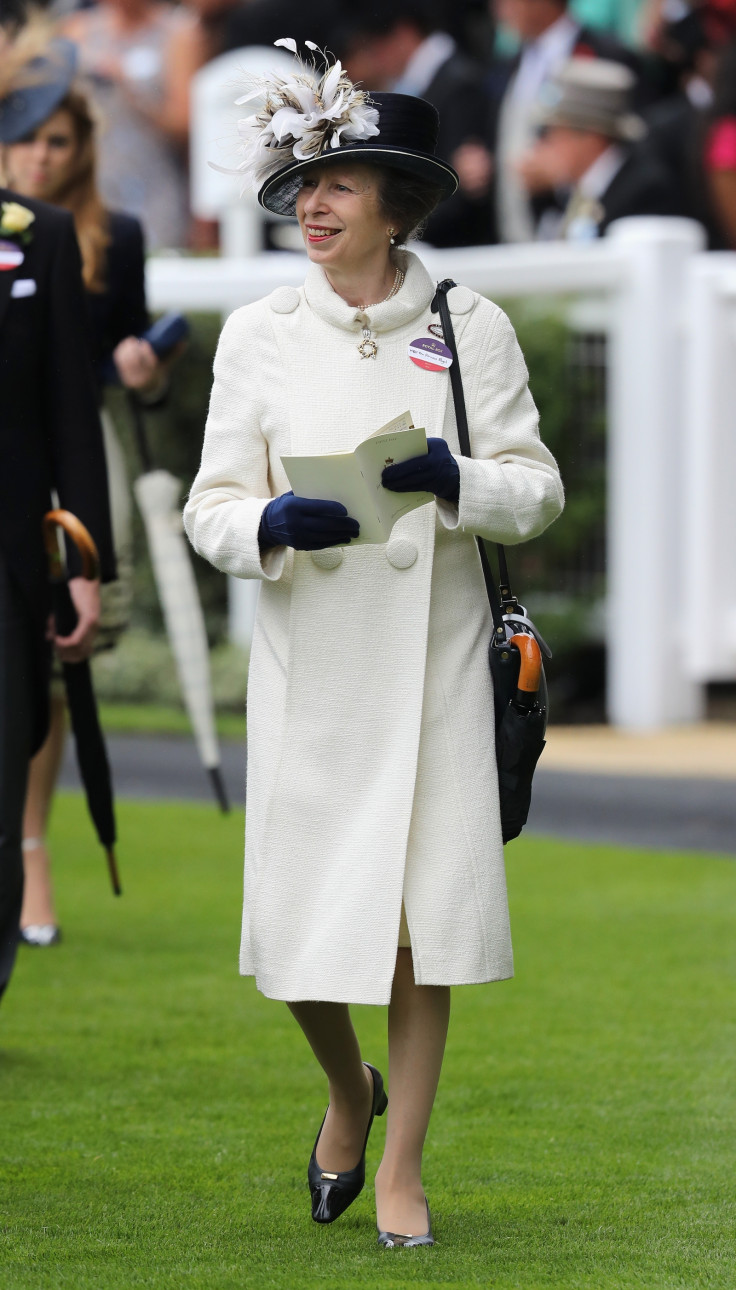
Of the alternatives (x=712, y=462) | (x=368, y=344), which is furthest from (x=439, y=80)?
(x=368, y=344)

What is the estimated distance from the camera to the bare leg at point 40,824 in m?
5.95

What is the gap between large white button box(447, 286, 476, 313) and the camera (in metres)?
3.64

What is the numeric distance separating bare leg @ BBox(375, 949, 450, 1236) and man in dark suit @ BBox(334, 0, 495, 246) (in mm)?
8408

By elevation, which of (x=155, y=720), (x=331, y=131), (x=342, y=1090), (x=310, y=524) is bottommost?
(x=155, y=720)

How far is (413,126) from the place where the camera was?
3596mm

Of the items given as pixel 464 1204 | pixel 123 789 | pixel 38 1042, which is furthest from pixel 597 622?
pixel 464 1204

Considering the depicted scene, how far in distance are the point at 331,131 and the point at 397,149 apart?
0.39ft

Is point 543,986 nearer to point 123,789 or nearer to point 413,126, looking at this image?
point 413,126

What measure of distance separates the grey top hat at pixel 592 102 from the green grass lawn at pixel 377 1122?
Answer: 5115 mm

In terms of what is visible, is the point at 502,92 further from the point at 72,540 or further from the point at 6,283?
the point at 72,540

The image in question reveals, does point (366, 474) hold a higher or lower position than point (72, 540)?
higher

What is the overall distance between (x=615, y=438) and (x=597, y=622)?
3.03ft

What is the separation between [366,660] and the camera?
3555 millimetres

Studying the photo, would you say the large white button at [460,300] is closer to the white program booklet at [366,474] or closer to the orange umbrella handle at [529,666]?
the white program booklet at [366,474]
